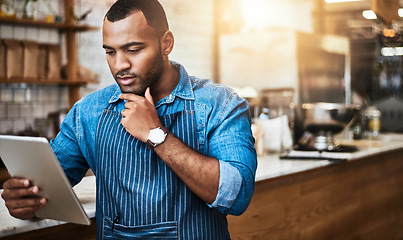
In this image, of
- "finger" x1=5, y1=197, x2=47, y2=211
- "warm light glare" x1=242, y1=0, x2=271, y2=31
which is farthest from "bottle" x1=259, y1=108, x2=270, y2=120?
"warm light glare" x1=242, y1=0, x2=271, y2=31

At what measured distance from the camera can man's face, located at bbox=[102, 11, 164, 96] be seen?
121 centimetres

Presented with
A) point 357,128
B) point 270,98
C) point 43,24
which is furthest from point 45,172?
point 357,128

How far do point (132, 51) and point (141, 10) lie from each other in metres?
0.10

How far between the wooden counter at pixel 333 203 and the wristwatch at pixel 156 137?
987 mm

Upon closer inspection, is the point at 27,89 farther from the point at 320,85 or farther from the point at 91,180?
the point at 320,85

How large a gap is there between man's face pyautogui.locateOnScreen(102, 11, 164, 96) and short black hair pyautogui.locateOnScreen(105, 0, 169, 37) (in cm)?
1

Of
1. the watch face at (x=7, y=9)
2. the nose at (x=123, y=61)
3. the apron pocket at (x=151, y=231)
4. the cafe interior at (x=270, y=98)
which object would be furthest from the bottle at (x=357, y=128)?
the nose at (x=123, y=61)

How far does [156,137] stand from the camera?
47.2 inches

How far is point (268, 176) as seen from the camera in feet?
7.41

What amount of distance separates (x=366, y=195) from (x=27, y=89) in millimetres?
2790

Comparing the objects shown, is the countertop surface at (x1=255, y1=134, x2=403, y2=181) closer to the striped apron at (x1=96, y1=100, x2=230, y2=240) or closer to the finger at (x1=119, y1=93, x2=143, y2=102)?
the striped apron at (x1=96, y1=100, x2=230, y2=240)

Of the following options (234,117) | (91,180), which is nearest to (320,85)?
(91,180)

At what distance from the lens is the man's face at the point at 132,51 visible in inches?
47.6

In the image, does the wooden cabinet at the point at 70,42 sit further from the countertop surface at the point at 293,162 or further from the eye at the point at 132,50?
the eye at the point at 132,50
